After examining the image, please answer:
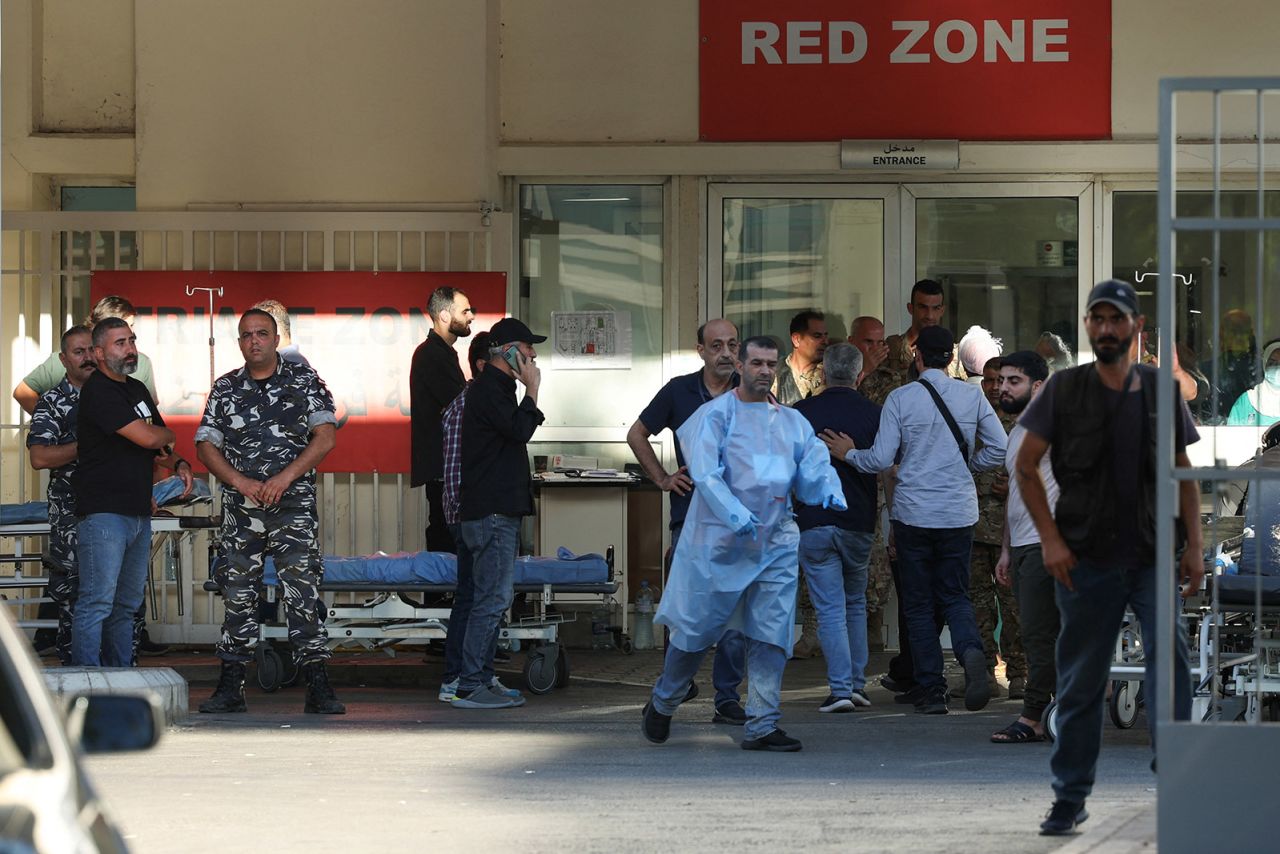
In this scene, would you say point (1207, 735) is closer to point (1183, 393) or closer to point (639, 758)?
point (1183, 393)

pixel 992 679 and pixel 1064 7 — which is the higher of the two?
pixel 1064 7

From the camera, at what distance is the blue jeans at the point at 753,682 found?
9.33m

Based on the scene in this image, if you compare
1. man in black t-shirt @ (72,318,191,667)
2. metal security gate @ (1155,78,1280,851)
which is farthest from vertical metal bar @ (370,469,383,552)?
metal security gate @ (1155,78,1280,851)

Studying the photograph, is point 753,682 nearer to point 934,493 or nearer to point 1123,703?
point 934,493

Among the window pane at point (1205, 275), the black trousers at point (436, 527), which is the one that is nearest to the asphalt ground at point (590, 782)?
the black trousers at point (436, 527)

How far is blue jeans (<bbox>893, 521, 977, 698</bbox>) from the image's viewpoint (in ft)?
35.3

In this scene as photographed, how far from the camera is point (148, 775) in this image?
8875 millimetres

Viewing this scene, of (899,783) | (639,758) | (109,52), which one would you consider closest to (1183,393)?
(899,783)

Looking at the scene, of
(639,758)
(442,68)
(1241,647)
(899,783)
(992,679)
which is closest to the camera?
(899,783)

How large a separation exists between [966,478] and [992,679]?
1108mm

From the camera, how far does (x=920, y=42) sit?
14.3 m

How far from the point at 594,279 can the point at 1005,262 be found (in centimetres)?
279

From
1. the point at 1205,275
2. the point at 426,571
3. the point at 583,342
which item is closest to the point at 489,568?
the point at 426,571

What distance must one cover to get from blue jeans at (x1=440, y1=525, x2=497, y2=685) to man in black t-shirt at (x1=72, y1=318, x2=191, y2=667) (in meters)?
1.60
